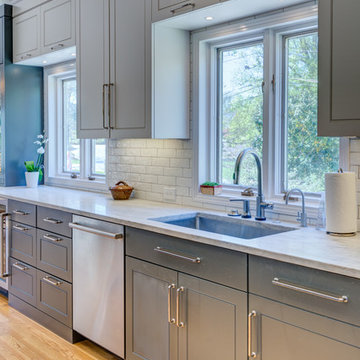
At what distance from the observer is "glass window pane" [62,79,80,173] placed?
15.5ft

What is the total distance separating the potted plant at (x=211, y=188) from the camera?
316 cm

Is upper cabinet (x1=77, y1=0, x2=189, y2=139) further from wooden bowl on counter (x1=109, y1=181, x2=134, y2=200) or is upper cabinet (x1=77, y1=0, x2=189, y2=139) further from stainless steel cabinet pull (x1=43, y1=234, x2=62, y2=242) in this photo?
stainless steel cabinet pull (x1=43, y1=234, x2=62, y2=242)

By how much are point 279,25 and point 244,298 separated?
5.27 feet

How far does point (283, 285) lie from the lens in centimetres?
188

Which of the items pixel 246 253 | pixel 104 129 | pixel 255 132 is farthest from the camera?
pixel 104 129

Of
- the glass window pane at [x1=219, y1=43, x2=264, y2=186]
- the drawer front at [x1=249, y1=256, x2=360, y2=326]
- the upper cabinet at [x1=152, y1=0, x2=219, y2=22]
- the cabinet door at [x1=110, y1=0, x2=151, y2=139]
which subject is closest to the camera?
the drawer front at [x1=249, y1=256, x2=360, y2=326]

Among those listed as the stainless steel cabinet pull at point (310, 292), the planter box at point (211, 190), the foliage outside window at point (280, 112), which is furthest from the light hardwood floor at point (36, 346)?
the stainless steel cabinet pull at point (310, 292)

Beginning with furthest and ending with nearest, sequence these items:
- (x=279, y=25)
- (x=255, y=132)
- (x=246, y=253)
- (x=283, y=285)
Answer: (x=255, y=132)
(x=279, y=25)
(x=246, y=253)
(x=283, y=285)

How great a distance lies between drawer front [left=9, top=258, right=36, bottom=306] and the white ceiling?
2.13 metres

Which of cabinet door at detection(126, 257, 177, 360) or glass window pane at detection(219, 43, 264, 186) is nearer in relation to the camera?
cabinet door at detection(126, 257, 177, 360)

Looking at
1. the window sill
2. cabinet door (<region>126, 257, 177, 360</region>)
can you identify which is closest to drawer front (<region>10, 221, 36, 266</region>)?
the window sill

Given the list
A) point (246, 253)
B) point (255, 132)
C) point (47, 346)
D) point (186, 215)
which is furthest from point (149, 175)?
point (246, 253)

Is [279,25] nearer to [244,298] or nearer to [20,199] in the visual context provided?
[244,298]

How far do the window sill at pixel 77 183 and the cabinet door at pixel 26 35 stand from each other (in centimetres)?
120
